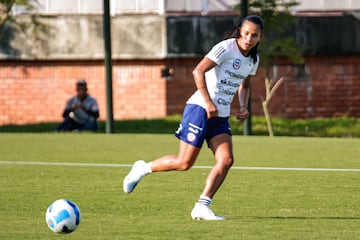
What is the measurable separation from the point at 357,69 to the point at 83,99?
6866mm

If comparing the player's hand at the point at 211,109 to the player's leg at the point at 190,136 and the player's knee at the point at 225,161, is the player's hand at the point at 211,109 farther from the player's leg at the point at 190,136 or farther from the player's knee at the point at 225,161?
the player's knee at the point at 225,161

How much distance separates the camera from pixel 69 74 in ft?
94.6

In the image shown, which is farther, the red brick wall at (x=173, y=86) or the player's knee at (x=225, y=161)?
the red brick wall at (x=173, y=86)

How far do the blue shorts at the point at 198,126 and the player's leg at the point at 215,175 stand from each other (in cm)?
7

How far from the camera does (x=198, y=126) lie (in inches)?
434

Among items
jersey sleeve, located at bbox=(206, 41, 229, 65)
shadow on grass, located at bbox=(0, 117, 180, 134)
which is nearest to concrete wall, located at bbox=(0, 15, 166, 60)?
shadow on grass, located at bbox=(0, 117, 180, 134)

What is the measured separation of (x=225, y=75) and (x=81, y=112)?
1430 centimetres

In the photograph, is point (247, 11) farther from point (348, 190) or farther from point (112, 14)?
point (348, 190)

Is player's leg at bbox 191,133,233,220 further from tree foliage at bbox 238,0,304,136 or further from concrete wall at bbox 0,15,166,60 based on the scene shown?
concrete wall at bbox 0,15,166,60

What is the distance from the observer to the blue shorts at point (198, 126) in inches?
434

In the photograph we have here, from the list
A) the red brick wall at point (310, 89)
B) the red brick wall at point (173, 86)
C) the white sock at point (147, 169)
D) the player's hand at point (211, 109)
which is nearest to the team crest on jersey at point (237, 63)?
the player's hand at point (211, 109)

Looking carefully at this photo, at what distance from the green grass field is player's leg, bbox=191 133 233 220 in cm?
18

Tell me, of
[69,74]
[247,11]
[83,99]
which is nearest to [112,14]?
[69,74]

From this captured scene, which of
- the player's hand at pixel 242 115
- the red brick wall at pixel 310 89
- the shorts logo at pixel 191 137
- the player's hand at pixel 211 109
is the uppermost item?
the player's hand at pixel 211 109
